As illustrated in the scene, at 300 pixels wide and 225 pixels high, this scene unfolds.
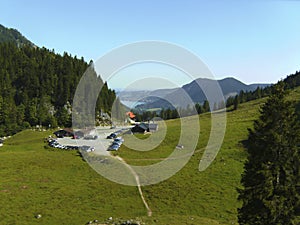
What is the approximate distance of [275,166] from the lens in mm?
23703

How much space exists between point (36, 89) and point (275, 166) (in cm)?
13908

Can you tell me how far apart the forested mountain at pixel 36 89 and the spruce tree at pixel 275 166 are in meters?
106

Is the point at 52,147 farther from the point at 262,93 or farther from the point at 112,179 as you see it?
the point at 262,93

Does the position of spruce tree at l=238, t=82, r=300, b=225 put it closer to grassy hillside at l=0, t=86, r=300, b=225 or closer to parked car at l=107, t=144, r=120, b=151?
grassy hillside at l=0, t=86, r=300, b=225

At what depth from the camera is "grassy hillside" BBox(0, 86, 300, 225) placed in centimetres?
4056

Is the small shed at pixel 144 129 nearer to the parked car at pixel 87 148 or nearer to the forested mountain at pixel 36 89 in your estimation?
the parked car at pixel 87 148

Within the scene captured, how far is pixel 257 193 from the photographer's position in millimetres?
24297

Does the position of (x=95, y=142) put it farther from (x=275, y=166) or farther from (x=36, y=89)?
(x=36, y=89)

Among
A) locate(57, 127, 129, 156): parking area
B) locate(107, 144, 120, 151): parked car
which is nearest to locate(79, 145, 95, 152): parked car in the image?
locate(57, 127, 129, 156): parking area

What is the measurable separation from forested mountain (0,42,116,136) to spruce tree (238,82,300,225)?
4188 inches

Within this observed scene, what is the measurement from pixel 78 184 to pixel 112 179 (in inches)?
248

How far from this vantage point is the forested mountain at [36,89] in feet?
402

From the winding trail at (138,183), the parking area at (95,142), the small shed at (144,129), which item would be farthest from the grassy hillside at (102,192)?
the small shed at (144,129)

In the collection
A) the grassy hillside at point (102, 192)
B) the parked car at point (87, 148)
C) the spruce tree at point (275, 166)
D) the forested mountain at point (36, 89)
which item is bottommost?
the grassy hillside at point (102, 192)
